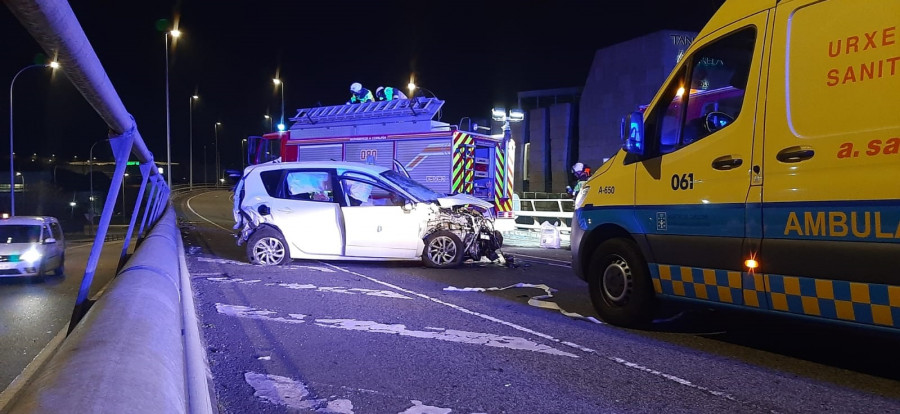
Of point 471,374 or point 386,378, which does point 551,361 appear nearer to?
point 471,374

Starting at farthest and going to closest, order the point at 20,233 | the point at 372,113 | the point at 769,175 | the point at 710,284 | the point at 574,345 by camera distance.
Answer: the point at 372,113
the point at 20,233
the point at 574,345
the point at 710,284
the point at 769,175

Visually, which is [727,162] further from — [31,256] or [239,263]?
[31,256]

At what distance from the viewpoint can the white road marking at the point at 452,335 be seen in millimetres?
4805

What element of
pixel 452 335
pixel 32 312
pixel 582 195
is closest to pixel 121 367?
pixel 452 335

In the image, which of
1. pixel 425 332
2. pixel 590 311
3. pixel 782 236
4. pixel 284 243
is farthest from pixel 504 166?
pixel 782 236

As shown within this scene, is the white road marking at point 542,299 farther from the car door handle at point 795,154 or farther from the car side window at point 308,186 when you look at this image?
the car side window at point 308,186

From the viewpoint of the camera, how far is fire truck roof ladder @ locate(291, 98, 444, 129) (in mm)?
15227

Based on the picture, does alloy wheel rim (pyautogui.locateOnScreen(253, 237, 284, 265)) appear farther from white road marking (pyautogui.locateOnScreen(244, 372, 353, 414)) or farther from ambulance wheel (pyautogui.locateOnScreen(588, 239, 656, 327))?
white road marking (pyautogui.locateOnScreen(244, 372, 353, 414))

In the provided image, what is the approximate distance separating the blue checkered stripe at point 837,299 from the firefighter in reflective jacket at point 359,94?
14.7m

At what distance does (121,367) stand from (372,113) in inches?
595

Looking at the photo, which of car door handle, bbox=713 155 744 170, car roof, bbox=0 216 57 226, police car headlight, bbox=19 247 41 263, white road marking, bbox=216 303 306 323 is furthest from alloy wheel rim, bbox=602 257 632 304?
car roof, bbox=0 216 57 226

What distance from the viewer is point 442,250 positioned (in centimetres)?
943

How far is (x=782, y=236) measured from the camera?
13.5 feet

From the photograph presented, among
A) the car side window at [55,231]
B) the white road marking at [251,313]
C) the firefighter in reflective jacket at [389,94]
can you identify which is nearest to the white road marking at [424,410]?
the white road marking at [251,313]
